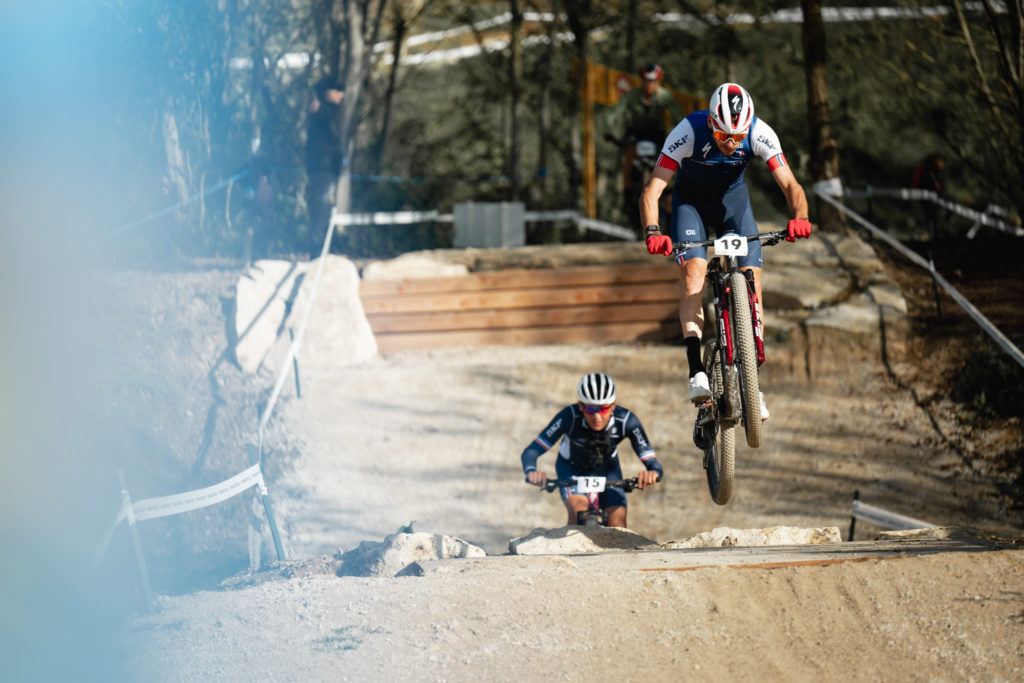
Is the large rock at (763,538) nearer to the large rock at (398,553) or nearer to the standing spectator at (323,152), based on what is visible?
the large rock at (398,553)

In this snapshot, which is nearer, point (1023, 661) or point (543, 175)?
point (1023, 661)

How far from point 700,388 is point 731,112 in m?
1.65

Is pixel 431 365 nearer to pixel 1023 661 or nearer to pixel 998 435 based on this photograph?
pixel 998 435

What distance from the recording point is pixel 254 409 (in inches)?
405

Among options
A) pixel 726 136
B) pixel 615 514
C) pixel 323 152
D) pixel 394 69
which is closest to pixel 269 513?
pixel 615 514

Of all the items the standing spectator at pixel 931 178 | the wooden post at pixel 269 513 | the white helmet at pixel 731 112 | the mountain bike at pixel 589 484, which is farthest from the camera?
the standing spectator at pixel 931 178

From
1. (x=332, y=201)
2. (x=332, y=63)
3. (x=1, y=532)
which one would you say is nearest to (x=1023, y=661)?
(x=1, y=532)

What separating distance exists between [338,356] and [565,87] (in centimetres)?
1591

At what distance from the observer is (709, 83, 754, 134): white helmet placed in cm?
557

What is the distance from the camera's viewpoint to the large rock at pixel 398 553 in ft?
22.7

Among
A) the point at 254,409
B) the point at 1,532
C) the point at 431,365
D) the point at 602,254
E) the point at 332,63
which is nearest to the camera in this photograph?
the point at 1,532

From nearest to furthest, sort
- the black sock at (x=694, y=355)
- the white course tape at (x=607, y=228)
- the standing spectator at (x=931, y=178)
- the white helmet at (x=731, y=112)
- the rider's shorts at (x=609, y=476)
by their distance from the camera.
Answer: the white helmet at (x=731, y=112) < the black sock at (x=694, y=355) < the rider's shorts at (x=609, y=476) < the white course tape at (x=607, y=228) < the standing spectator at (x=931, y=178)

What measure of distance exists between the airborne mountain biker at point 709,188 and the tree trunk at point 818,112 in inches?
332

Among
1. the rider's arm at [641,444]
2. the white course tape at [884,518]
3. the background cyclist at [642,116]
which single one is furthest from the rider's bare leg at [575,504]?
the background cyclist at [642,116]
